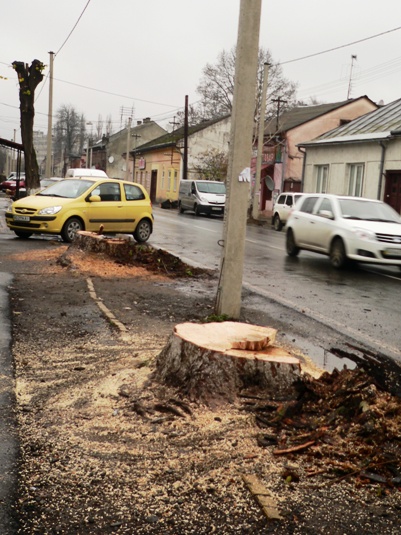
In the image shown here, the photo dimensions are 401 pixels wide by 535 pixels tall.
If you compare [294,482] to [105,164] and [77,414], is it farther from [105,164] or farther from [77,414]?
[105,164]

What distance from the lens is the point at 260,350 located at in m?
4.69

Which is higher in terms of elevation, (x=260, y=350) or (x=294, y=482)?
(x=260, y=350)

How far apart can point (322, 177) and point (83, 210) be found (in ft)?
71.2

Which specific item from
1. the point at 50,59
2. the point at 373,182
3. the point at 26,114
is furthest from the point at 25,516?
the point at 50,59

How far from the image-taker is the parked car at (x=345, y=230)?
1340cm

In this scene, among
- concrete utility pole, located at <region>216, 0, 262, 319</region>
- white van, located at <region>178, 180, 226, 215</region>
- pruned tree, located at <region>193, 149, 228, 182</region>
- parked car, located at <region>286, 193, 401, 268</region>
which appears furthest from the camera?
pruned tree, located at <region>193, 149, 228, 182</region>

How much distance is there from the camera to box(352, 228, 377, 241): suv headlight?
1348 centimetres

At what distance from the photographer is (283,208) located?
30297 millimetres

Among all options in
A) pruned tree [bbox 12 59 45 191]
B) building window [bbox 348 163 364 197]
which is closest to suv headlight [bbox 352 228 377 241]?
pruned tree [bbox 12 59 45 191]

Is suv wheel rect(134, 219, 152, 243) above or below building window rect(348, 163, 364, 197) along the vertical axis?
below

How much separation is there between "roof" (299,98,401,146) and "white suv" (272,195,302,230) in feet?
13.5

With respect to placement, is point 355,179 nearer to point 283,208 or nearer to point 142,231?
point 283,208

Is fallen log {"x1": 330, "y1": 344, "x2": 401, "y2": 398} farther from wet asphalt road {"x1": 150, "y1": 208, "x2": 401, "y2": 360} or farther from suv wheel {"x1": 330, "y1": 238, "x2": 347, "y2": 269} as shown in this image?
suv wheel {"x1": 330, "y1": 238, "x2": 347, "y2": 269}

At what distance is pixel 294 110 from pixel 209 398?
4965 centimetres
